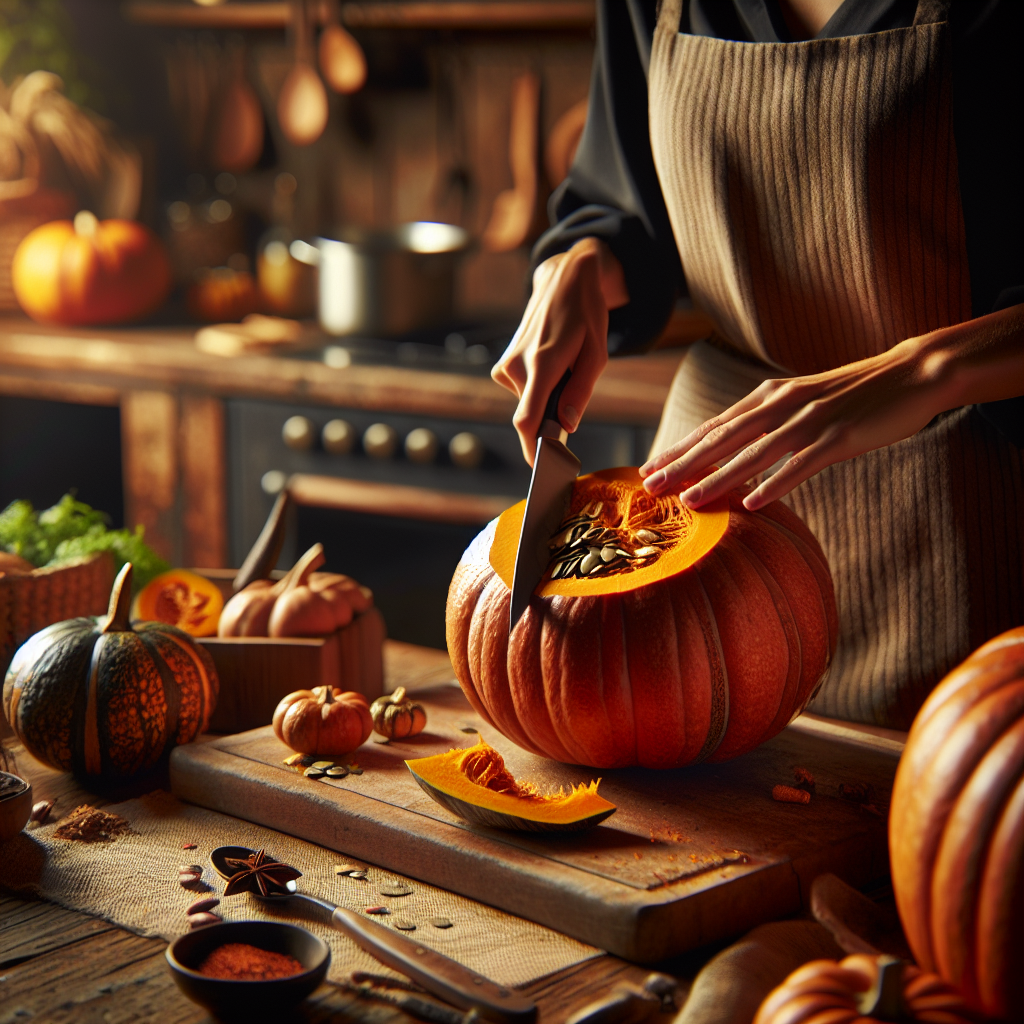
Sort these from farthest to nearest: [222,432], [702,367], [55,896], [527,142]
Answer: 1. [527,142]
2. [222,432]
3. [702,367]
4. [55,896]

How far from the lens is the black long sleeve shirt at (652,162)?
3.52 feet

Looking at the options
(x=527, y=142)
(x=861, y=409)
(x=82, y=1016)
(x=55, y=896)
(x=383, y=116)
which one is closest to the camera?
(x=82, y=1016)

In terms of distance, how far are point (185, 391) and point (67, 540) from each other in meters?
1.24

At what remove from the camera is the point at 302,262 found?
3.10 meters

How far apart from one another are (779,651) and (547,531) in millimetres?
202

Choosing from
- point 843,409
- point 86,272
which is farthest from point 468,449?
point 843,409

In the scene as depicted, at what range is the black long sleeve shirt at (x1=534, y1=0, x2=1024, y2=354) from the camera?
1074mm

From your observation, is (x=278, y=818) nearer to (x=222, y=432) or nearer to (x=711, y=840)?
(x=711, y=840)

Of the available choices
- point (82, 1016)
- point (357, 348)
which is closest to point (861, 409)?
point (82, 1016)

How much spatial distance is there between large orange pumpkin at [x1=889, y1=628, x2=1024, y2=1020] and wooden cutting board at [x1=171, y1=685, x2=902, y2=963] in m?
0.16

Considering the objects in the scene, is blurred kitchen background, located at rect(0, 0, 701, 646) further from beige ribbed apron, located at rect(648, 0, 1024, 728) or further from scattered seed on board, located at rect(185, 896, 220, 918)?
scattered seed on board, located at rect(185, 896, 220, 918)

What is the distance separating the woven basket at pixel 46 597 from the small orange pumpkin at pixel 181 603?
0.05 m

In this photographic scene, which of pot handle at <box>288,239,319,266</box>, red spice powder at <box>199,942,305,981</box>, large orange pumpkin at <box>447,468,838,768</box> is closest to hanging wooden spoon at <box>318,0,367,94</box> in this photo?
pot handle at <box>288,239,319,266</box>

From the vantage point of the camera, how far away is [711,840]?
877 mm
